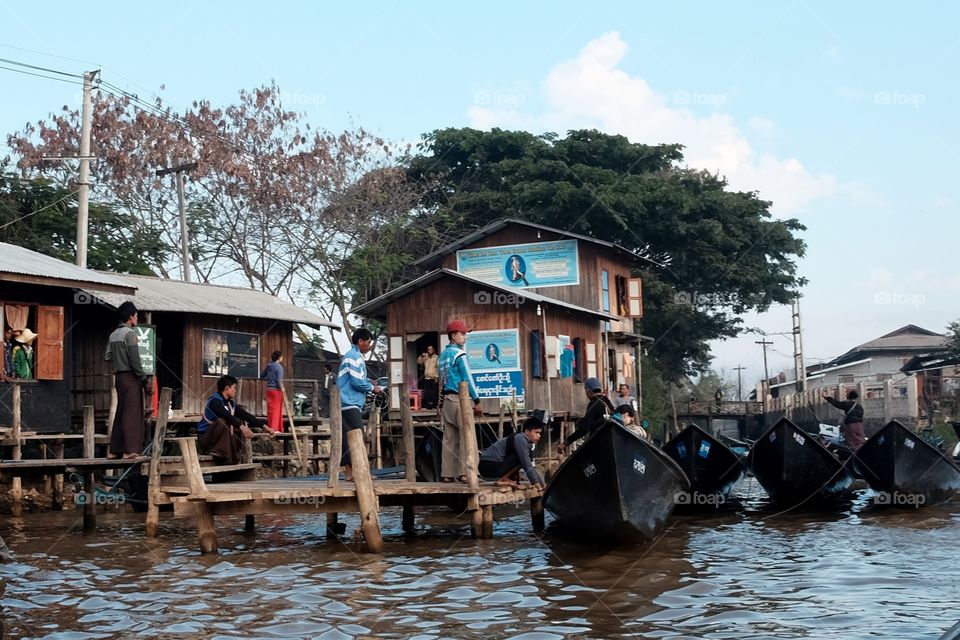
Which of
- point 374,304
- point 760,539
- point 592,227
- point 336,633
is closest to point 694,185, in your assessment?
point 592,227

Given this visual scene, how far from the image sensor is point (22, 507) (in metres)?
16.6

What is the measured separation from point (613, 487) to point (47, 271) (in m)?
9.52

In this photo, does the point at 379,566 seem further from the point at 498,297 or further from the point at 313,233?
the point at 313,233

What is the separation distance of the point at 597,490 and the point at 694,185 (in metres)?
26.9

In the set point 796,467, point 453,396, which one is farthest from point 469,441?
point 796,467

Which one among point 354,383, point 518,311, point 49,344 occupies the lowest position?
point 354,383

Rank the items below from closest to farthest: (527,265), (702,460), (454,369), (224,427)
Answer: (454,369)
(224,427)
(702,460)
(527,265)

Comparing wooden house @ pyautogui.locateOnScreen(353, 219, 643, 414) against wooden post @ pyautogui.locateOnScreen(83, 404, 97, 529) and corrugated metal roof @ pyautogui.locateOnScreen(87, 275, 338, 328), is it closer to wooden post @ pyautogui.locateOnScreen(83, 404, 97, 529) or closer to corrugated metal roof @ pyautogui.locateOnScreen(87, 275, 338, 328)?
corrugated metal roof @ pyautogui.locateOnScreen(87, 275, 338, 328)

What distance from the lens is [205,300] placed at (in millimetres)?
21641


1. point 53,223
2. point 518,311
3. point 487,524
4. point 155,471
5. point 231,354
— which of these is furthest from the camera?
point 53,223

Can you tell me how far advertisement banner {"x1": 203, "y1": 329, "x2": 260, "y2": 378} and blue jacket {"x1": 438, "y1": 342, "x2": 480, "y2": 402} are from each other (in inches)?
448

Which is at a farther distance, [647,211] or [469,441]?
[647,211]

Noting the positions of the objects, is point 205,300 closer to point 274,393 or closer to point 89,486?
point 274,393

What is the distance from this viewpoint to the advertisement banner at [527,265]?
28.4 m
